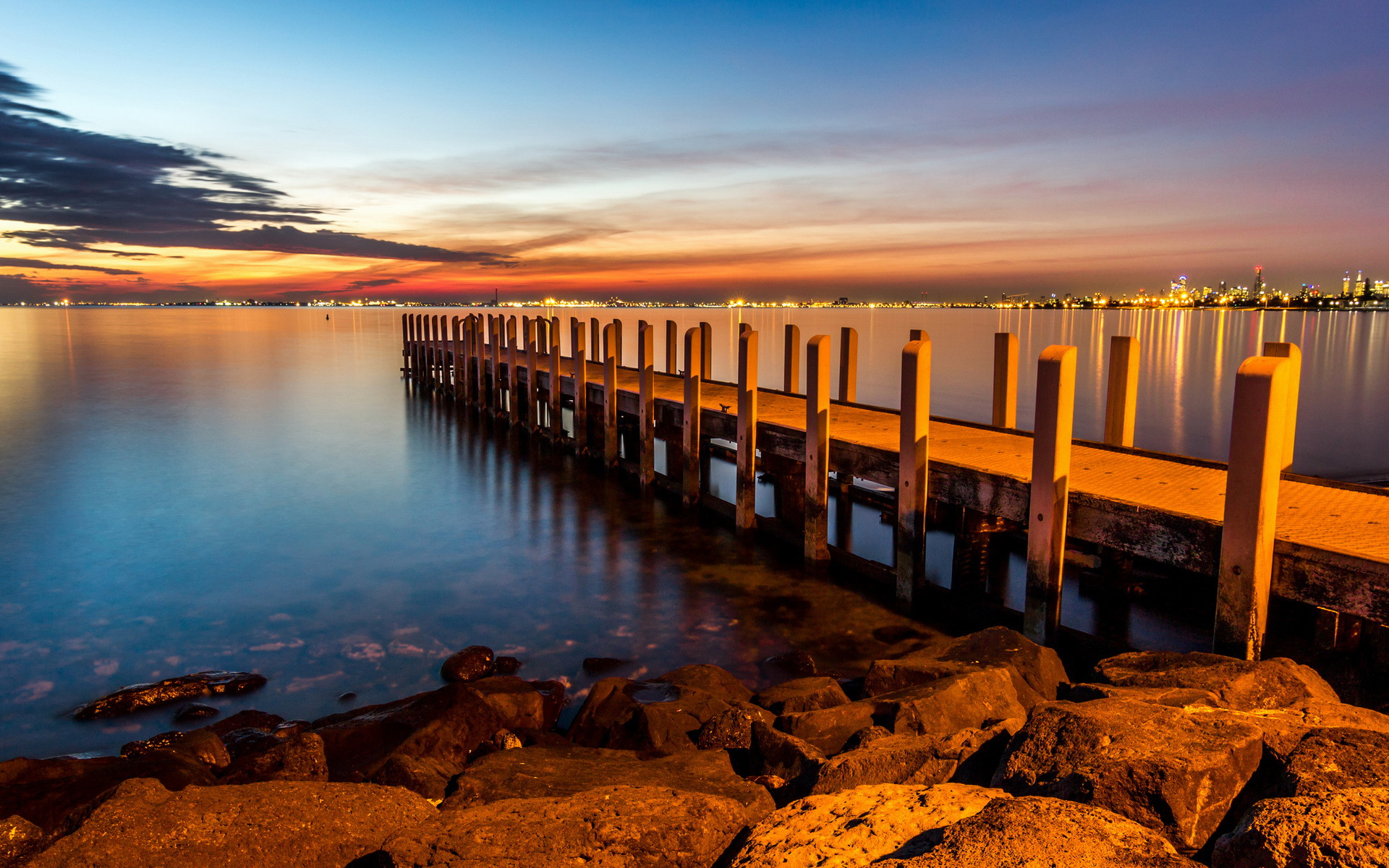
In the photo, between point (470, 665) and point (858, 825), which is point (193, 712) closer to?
point (470, 665)

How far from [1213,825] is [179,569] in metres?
10.8

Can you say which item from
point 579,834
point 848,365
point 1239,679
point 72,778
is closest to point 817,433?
point 848,365

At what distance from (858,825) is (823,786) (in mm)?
750

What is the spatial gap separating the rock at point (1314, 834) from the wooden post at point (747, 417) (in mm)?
7299

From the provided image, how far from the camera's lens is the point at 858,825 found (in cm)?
286

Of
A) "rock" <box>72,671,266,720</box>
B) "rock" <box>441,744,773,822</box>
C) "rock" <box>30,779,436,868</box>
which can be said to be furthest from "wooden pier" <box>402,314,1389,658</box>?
"rock" <box>72,671,266,720</box>

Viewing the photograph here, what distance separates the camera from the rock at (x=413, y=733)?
4.93 metres

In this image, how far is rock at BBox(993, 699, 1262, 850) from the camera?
2881mm

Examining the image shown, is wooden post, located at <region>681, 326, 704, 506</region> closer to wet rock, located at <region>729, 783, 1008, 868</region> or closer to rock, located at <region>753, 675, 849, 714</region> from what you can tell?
rock, located at <region>753, 675, 849, 714</region>

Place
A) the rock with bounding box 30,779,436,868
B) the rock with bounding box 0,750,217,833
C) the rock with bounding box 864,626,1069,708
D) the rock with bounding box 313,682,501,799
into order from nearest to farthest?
the rock with bounding box 30,779,436,868
the rock with bounding box 0,750,217,833
the rock with bounding box 313,682,501,799
the rock with bounding box 864,626,1069,708

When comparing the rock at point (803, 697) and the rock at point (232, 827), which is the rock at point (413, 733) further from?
the rock at point (803, 697)

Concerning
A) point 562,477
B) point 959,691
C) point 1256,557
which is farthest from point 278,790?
point 562,477

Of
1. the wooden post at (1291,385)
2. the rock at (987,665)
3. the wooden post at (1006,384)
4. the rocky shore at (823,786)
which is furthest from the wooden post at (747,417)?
the wooden post at (1291,385)

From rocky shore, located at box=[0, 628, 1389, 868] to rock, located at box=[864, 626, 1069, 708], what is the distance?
0.08ft
